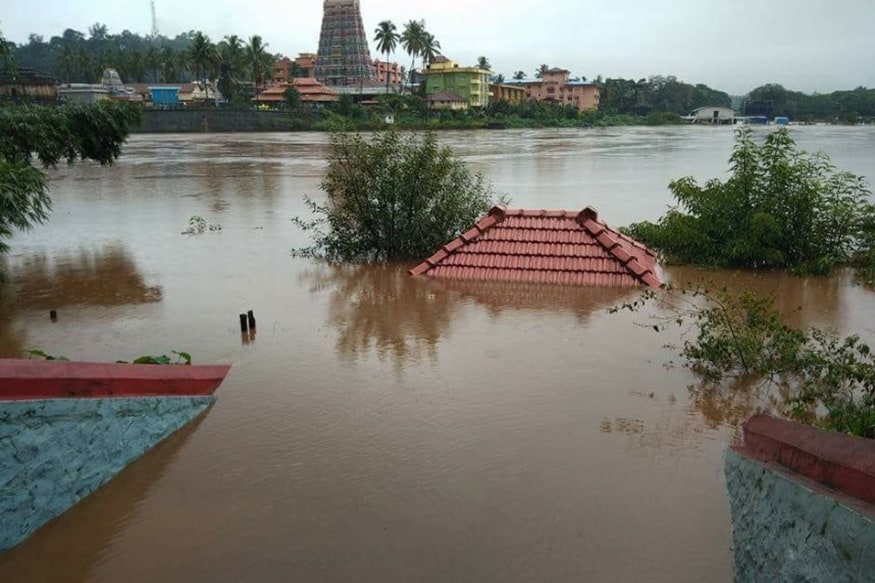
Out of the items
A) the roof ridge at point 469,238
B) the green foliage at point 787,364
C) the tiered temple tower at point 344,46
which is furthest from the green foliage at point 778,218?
the tiered temple tower at point 344,46

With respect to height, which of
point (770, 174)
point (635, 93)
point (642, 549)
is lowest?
point (642, 549)

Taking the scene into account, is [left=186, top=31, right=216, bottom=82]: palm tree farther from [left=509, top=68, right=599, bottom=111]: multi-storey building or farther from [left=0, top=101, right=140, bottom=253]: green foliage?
[left=0, top=101, right=140, bottom=253]: green foliage

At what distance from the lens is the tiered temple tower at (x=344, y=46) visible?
284ft

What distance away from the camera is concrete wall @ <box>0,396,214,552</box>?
14.9 ft

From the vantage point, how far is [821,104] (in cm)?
12094

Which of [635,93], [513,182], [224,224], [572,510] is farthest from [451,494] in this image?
[635,93]

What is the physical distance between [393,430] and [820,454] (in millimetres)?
3901

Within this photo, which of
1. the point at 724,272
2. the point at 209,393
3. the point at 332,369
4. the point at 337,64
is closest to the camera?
the point at 209,393

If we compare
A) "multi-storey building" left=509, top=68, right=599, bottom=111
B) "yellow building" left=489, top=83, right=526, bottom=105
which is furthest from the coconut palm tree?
"multi-storey building" left=509, top=68, right=599, bottom=111

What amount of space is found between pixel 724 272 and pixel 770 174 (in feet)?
6.42

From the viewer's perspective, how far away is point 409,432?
6.22 m

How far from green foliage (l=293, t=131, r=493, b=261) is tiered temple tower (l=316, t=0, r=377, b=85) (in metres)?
77.5

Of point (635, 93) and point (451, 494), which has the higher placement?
point (635, 93)

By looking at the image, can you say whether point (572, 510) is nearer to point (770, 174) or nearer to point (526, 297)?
point (526, 297)
